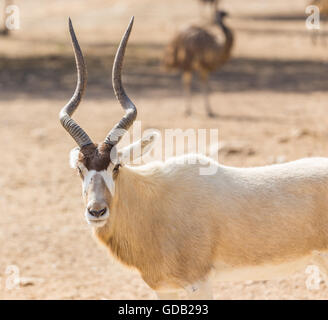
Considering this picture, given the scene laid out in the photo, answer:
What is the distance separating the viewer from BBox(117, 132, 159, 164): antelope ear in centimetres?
417

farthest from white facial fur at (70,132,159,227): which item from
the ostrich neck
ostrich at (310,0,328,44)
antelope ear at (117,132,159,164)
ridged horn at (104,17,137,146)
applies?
ostrich at (310,0,328,44)

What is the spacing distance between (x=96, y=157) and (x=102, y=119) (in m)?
8.16

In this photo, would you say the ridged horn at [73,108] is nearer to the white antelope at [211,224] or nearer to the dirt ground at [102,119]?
the white antelope at [211,224]

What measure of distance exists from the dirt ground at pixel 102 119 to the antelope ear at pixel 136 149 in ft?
2.51

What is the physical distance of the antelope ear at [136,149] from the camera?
4168mm

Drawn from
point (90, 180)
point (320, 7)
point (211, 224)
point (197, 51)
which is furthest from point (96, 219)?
point (320, 7)

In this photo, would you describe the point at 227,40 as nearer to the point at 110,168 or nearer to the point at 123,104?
the point at 123,104

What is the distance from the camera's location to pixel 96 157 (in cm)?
404

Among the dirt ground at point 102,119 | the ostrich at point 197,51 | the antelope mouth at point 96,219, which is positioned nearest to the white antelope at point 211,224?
the antelope mouth at point 96,219

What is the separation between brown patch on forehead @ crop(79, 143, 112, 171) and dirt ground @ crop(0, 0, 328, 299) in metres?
0.78

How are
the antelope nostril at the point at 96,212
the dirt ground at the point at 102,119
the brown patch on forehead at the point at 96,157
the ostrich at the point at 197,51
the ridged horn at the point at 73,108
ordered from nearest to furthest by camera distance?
the antelope nostril at the point at 96,212
the brown patch on forehead at the point at 96,157
the ridged horn at the point at 73,108
the dirt ground at the point at 102,119
the ostrich at the point at 197,51

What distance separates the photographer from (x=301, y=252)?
4320mm

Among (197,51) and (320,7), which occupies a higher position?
(320,7)

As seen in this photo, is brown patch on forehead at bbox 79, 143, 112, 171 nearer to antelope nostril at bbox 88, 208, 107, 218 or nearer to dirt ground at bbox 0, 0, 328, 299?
antelope nostril at bbox 88, 208, 107, 218
